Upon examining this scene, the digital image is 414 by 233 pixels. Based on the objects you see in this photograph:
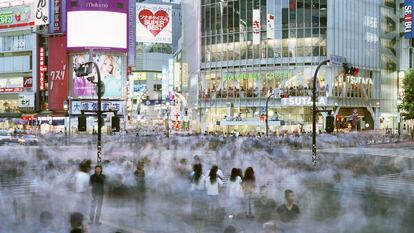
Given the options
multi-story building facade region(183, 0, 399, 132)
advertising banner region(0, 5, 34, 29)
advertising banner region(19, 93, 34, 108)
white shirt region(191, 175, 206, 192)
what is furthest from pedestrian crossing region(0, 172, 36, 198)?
advertising banner region(0, 5, 34, 29)

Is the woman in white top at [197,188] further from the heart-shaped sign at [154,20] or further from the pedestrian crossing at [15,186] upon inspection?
the heart-shaped sign at [154,20]

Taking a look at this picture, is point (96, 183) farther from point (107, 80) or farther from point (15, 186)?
point (107, 80)

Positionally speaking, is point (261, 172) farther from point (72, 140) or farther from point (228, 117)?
point (228, 117)

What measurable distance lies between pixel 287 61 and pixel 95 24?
93.9 ft

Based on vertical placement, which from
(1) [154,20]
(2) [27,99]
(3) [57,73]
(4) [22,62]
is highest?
(1) [154,20]

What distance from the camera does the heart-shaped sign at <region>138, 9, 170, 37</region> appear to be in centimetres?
8069

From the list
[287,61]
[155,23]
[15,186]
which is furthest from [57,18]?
[15,186]

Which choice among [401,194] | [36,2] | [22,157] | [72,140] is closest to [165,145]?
[22,157]

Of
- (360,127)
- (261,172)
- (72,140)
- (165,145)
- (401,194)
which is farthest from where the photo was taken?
(360,127)

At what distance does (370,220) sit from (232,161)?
1548 cm

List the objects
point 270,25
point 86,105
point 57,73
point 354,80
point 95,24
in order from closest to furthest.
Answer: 1. point 270,25
2. point 95,24
3. point 86,105
4. point 354,80
5. point 57,73

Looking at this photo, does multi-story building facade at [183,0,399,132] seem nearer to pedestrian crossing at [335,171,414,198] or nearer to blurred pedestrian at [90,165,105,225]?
pedestrian crossing at [335,171,414,198]

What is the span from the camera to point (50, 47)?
90.3m

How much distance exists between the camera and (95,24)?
82.4 meters
